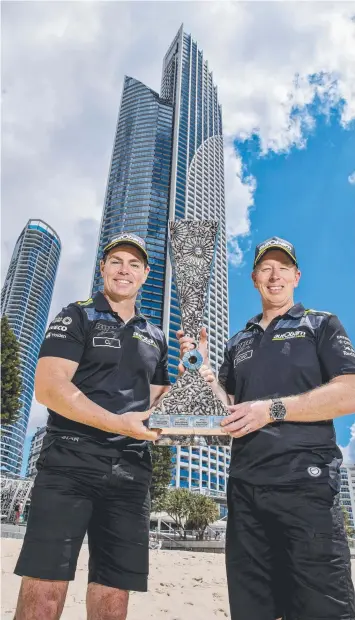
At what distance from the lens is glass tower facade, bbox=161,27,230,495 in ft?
325

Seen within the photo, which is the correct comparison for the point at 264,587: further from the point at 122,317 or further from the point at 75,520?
the point at 122,317

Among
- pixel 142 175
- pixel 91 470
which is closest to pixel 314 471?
pixel 91 470

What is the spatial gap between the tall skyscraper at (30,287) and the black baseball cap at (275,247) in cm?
11072

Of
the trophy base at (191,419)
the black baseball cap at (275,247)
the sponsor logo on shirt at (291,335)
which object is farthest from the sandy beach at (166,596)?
the black baseball cap at (275,247)

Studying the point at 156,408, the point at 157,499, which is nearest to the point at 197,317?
the point at 156,408

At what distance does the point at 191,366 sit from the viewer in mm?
3117

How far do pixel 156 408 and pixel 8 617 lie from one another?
360 cm

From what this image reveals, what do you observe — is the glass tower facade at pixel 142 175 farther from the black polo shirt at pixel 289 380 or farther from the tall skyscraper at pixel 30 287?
the black polo shirt at pixel 289 380

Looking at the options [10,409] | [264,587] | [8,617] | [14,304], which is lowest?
[8,617]

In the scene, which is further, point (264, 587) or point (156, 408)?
point (156, 408)

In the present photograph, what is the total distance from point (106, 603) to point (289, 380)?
5.67 feet

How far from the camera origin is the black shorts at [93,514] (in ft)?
7.62

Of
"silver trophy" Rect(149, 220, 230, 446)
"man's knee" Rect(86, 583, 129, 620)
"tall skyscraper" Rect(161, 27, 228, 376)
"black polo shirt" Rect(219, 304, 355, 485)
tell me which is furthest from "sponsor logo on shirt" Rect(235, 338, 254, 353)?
"tall skyscraper" Rect(161, 27, 228, 376)

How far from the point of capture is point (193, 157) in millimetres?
132250
